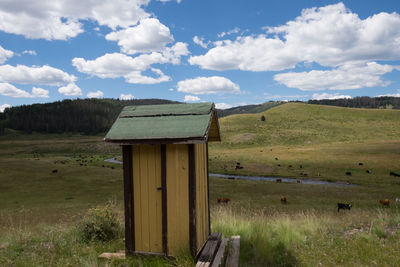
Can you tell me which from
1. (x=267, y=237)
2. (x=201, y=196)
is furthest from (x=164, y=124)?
(x=267, y=237)

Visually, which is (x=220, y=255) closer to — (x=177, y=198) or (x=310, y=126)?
(x=177, y=198)

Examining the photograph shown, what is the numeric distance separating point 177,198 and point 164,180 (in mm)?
539

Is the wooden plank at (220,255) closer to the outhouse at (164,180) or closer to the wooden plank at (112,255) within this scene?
the outhouse at (164,180)

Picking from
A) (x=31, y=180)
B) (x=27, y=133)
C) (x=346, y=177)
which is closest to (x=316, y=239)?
(x=346, y=177)

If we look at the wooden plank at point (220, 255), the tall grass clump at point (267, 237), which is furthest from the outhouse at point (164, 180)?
the tall grass clump at point (267, 237)

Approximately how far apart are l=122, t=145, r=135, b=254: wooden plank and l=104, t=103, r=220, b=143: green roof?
0.45 meters

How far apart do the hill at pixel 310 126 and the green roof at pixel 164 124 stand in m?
85.6

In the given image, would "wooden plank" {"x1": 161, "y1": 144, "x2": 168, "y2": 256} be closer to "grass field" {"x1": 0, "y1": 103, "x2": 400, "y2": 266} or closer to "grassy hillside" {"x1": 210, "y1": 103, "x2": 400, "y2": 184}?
"grass field" {"x1": 0, "y1": 103, "x2": 400, "y2": 266}

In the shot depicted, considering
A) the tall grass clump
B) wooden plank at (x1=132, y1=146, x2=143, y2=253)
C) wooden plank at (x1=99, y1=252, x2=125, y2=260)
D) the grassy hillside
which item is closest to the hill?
the grassy hillside

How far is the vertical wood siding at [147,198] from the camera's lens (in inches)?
277

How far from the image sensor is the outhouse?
677cm

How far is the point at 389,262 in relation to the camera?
6.91 metres

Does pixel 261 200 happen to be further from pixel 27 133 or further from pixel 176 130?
pixel 27 133

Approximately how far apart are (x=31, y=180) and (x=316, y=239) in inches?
1574
